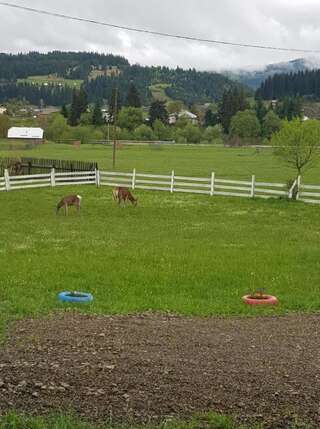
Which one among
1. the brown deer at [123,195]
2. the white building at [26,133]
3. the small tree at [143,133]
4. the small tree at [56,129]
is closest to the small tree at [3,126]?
the white building at [26,133]

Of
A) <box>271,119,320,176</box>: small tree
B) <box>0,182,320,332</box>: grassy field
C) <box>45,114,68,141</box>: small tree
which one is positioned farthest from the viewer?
<box>45,114,68,141</box>: small tree

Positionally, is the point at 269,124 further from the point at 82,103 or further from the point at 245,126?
the point at 82,103

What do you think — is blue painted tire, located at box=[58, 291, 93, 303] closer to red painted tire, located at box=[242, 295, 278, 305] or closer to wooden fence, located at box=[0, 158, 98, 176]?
red painted tire, located at box=[242, 295, 278, 305]

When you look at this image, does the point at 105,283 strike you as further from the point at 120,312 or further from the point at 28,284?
the point at 120,312

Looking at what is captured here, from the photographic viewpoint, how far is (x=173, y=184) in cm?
3403

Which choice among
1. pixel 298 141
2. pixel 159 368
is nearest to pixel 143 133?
pixel 298 141

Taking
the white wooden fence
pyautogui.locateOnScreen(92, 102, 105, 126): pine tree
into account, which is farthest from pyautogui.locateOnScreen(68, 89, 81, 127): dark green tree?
the white wooden fence

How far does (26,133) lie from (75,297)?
132 meters

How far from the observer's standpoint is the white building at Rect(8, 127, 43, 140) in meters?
136

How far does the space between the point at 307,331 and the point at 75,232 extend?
12582 mm

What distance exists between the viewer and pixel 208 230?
69.7ft

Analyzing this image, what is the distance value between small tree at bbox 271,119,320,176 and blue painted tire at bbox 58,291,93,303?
1144 inches

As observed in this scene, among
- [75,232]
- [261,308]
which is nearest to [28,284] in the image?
[261,308]

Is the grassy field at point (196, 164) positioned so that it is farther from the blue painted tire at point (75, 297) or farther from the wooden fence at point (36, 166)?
the blue painted tire at point (75, 297)
